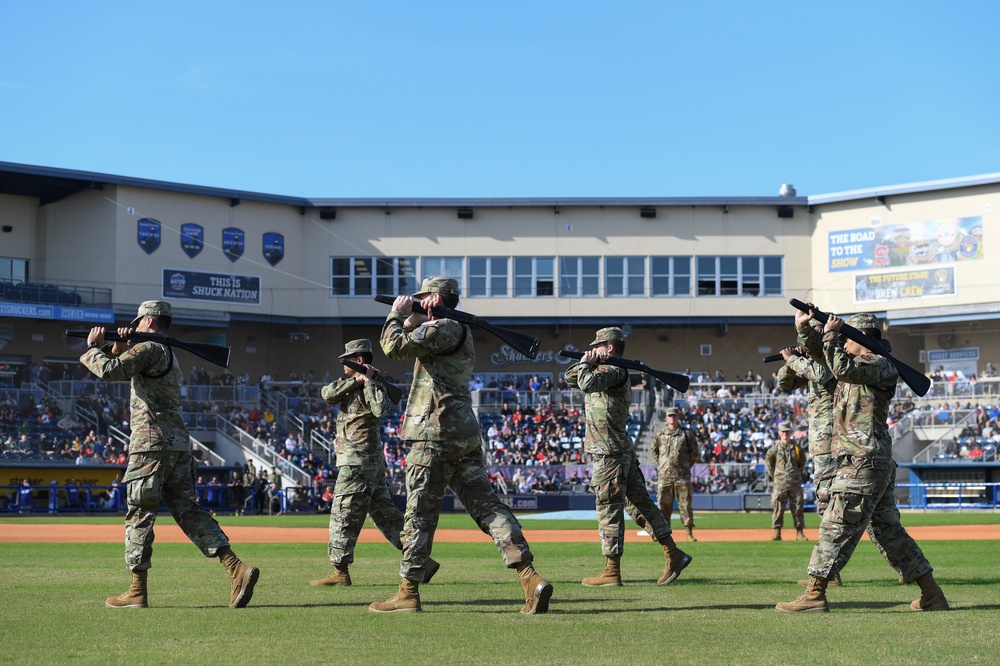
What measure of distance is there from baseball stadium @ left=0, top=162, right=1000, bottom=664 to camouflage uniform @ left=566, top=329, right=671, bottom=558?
4084 millimetres

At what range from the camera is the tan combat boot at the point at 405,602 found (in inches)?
373

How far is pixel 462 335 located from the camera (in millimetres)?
9641

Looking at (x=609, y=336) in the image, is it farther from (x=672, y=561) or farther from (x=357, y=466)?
(x=357, y=466)

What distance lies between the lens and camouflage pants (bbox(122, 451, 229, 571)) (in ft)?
32.1

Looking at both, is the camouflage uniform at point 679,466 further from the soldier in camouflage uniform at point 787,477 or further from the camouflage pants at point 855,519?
the camouflage pants at point 855,519

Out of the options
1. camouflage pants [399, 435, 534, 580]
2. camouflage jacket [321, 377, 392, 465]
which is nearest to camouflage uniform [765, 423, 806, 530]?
camouflage jacket [321, 377, 392, 465]

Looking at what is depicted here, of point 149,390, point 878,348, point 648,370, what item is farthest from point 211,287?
point 878,348

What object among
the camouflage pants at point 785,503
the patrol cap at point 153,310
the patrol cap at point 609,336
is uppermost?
the patrol cap at point 153,310

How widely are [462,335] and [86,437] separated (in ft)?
122

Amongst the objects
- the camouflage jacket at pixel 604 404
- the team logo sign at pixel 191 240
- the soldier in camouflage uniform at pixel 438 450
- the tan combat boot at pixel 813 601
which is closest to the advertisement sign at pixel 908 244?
the team logo sign at pixel 191 240

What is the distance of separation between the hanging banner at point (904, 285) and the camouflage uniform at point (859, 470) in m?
48.7

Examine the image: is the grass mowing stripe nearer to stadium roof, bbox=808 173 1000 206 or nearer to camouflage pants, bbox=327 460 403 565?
camouflage pants, bbox=327 460 403 565

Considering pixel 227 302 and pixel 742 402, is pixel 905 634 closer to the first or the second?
pixel 742 402

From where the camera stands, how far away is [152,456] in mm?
9875
